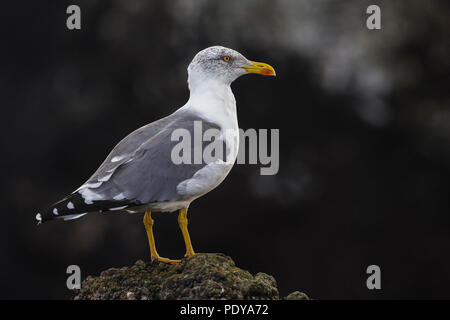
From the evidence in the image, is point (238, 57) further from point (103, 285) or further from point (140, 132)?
point (103, 285)

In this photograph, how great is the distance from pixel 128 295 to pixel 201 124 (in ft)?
4.03

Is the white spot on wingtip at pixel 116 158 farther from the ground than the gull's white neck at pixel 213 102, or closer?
closer

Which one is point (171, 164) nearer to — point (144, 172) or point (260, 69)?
point (144, 172)

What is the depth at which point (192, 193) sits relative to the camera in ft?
13.9

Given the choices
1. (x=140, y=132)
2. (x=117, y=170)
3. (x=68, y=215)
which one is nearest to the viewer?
(x=68, y=215)

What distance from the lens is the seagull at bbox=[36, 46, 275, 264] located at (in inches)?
158

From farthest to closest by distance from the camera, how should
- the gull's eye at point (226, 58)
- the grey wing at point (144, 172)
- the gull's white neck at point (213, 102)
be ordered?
the gull's eye at point (226, 58), the gull's white neck at point (213, 102), the grey wing at point (144, 172)

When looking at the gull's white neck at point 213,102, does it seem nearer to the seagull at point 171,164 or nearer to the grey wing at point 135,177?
the seagull at point 171,164

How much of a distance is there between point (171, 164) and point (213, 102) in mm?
649

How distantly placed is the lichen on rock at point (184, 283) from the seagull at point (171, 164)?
165 millimetres

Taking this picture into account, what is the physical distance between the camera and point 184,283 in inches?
156

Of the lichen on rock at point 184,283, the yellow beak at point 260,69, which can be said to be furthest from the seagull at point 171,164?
the lichen on rock at point 184,283

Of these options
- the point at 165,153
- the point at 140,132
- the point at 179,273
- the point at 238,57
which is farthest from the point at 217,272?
the point at 238,57

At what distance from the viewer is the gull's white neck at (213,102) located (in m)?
4.59
